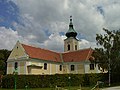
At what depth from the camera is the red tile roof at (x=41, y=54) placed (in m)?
55.5

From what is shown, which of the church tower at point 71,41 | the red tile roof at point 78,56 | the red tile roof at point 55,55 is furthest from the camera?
the church tower at point 71,41

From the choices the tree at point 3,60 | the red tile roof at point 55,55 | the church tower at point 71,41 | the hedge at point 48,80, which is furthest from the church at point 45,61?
the tree at point 3,60

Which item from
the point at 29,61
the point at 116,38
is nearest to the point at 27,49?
the point at 29,61

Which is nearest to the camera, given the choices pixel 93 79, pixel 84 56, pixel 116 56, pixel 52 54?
pixel 116 56

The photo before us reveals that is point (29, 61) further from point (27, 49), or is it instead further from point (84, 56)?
point (84, 56)

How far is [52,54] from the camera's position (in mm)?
63844

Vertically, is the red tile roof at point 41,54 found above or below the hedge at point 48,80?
above

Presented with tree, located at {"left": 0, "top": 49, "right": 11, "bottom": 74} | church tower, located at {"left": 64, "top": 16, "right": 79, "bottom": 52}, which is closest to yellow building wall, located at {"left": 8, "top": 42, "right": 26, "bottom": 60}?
tree, located at {"left": 0, "top": 49, "right": 11, "bottom": 74}

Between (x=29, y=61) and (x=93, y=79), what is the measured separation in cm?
1675

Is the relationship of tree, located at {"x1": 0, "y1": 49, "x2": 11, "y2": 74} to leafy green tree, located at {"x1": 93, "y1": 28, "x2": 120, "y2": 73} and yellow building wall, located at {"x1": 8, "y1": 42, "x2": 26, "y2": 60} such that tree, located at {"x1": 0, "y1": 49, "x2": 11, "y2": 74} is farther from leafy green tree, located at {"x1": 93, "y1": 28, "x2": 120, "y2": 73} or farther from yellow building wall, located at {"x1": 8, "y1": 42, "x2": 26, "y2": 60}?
leafy green tree, located at {"x1": 93, "y1": 28, "x2": 120, "y2": 73}

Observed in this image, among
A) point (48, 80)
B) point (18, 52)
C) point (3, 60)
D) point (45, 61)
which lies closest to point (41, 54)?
point (45, 61)

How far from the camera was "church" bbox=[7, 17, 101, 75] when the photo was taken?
54.0 meters

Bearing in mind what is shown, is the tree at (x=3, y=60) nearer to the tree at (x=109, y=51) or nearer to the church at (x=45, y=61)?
the church at (x=45, y=61)

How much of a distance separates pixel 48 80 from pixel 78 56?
18.1m
